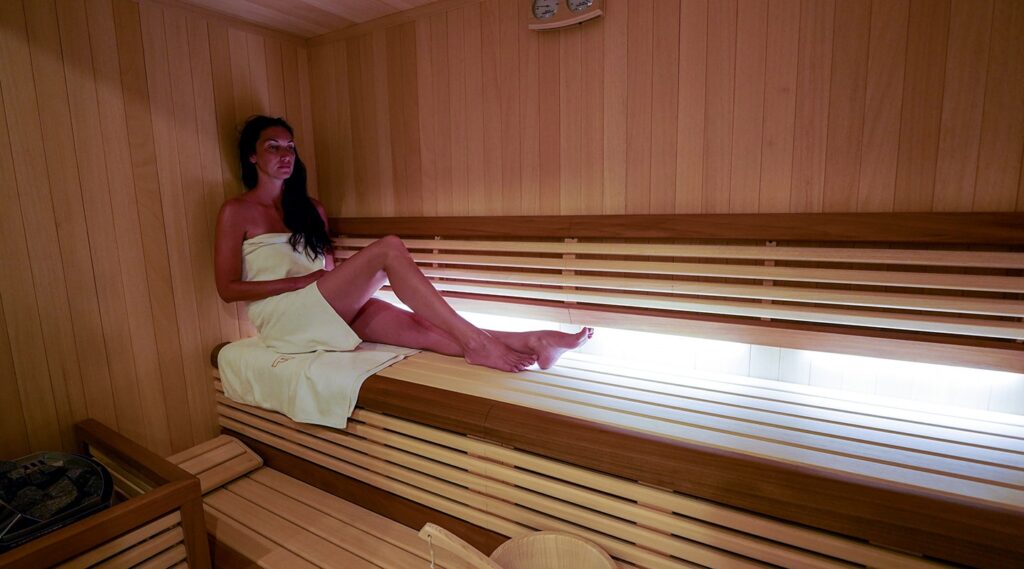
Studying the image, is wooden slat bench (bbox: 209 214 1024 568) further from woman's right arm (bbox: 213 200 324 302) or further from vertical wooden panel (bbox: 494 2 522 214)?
woman's right arm (bbox: 213 200 324 302)

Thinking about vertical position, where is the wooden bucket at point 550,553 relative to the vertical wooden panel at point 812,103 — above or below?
below

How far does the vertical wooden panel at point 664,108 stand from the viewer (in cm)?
210

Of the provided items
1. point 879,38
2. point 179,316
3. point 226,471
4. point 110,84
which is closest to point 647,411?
point 879,38

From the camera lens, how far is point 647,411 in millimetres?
1674

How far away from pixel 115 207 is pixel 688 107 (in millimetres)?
2447

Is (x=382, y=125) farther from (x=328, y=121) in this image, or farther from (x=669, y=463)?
(x=669, y=463)

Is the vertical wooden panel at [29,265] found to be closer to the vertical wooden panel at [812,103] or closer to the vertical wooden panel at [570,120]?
the vertical wooden panel at [570,120]

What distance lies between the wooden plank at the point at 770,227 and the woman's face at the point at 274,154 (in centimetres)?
74

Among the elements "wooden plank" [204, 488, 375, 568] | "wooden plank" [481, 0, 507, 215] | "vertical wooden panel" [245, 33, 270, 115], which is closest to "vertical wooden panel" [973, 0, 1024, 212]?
"wooden plank" [481, 0, 507, 215]

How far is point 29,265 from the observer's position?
2082mm

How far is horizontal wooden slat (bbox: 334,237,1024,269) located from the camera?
1.63 metres

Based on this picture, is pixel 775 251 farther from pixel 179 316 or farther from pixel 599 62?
pixel 179 316

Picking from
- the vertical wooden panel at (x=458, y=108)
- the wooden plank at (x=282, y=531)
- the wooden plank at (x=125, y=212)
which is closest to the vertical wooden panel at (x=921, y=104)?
the vertical wooden panel at (x=458, y=108)

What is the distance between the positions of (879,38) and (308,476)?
267cm
